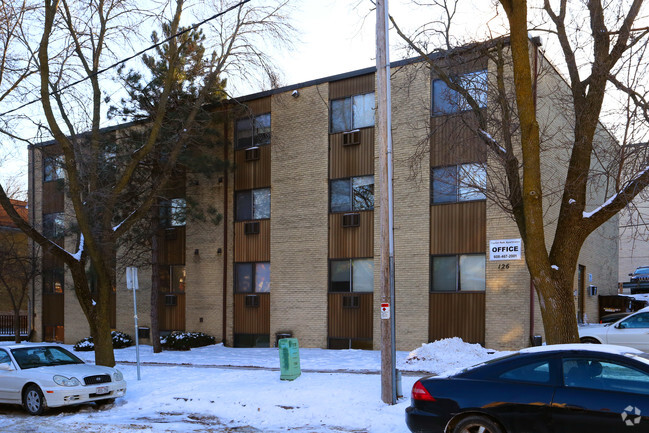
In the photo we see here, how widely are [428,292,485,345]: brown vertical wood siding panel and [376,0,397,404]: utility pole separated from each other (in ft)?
29.1

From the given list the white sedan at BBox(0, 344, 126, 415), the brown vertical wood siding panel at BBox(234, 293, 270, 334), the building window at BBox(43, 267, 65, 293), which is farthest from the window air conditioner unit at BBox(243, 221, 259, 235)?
the building window at BBox(43, 267, 65, 293)

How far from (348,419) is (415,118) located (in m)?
12.5

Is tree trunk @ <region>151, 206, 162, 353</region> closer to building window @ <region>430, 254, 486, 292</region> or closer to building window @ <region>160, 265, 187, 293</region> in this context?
building window @ <region>160, 265, 187, 293</region>

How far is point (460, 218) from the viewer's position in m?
19.2

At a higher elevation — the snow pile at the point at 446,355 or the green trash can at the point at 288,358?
the green trash can at the point at 288,358

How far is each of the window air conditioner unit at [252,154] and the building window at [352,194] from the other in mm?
3671

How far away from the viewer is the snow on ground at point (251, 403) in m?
9.76

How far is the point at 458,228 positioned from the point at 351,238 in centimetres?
396

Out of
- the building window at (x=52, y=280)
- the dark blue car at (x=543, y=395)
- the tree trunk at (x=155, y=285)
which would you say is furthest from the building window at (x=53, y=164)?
the dark blue car at (x=543, y=395)

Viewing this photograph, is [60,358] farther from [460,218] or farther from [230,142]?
[230,142]

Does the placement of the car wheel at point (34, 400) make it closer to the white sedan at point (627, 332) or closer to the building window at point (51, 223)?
the white sedan at point (627, 332)

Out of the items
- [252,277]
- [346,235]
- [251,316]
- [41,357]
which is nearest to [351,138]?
[346,235]

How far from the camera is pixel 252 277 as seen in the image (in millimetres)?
24094

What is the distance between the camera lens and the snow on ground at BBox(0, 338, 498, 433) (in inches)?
384
